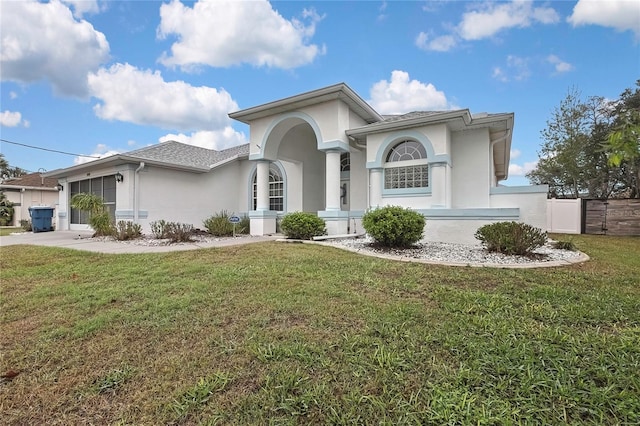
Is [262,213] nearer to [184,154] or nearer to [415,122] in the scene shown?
[184,154]

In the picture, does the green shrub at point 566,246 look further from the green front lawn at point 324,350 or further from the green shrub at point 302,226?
the green shrub at point 302,226

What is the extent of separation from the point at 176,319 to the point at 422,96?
18.5 meters

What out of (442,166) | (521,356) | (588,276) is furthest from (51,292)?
(442,166)

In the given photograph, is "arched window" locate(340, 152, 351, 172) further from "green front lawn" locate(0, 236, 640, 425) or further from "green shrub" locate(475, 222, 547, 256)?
"green front lawn" locate(0, 236, 640, 425)

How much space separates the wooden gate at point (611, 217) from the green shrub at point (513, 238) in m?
9.79

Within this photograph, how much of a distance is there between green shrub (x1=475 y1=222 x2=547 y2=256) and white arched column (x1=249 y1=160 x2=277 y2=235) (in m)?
7.89

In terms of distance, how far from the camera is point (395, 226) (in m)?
7.81

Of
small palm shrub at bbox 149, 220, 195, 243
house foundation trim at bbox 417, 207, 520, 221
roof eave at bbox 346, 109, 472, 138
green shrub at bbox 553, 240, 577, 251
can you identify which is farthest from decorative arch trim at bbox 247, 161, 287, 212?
green shrub at bbox 553, 240, 577, 251

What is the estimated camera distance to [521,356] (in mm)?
2539

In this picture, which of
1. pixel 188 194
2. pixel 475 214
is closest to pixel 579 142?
pixel 475 214

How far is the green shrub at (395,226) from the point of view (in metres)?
7.81

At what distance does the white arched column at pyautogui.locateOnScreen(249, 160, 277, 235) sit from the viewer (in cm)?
1252

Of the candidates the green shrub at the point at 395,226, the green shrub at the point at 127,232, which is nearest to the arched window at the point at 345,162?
the green shrub at the point at 395,226

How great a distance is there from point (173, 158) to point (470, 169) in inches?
472
